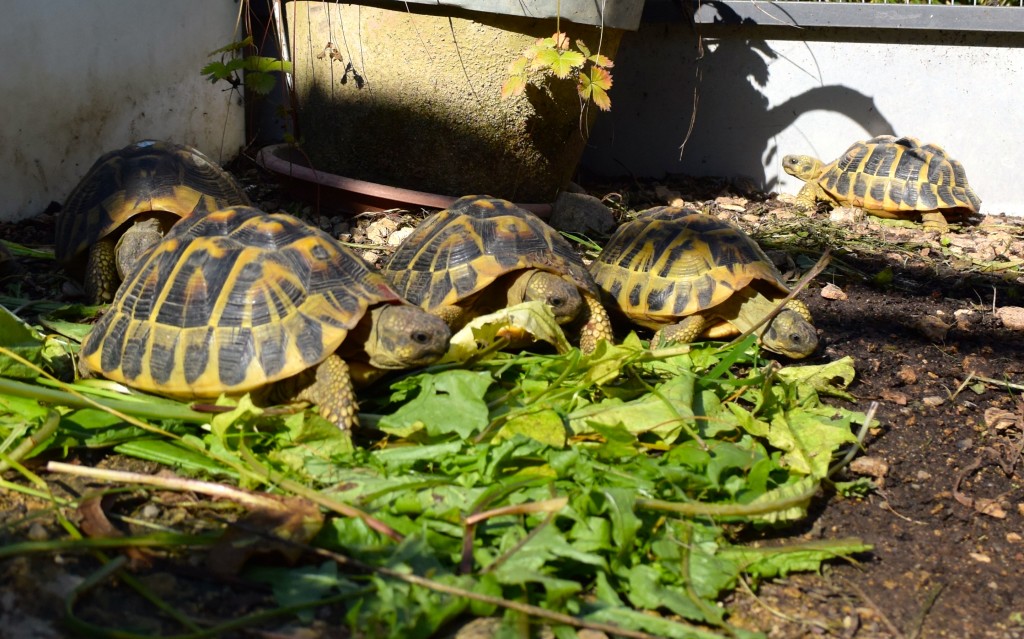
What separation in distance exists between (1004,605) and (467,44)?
328cm

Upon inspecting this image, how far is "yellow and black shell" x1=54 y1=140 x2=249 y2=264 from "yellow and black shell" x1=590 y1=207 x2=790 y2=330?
5.38 ft

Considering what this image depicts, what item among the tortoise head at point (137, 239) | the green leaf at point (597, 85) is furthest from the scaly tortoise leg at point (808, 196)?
the tortoise head at point (137, 239)

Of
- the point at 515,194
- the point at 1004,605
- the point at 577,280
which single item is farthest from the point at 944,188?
the point at 1004,605

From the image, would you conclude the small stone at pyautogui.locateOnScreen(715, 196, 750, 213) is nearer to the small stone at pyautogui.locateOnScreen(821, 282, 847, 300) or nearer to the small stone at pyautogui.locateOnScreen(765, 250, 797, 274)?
the small stone at pyautogui.locateOnScreen(765, 250, 797, 274)

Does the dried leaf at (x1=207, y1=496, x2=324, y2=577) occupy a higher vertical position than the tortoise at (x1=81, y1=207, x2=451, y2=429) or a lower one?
lower

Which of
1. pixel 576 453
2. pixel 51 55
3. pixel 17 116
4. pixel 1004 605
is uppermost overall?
pixel 51 55

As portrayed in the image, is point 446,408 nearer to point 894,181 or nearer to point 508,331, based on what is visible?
point 508,331

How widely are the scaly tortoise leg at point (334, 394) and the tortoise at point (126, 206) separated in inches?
56.1

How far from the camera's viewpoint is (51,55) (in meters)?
4.55

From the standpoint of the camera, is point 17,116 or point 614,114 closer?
point 17,116

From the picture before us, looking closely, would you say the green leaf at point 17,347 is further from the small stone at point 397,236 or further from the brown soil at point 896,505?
the small stone at point 397,236

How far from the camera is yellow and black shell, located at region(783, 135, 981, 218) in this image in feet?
18.5

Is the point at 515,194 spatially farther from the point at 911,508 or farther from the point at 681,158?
the point at 911,508

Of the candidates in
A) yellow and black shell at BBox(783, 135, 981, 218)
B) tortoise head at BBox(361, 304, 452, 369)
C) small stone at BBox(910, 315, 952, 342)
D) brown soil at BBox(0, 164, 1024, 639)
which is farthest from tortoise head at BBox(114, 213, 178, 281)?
yellow and black shell at BBox(783, 135, 981, 218)
